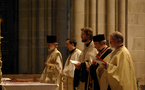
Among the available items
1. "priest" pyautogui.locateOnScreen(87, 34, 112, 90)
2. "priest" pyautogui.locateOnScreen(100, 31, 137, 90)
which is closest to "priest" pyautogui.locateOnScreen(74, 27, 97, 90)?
"priest" pyautogui.locateOnScreen(87, 34, 112, 90)

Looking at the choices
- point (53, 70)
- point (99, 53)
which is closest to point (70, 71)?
point (53, 70)

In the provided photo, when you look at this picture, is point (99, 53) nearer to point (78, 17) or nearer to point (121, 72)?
point (121, 72)

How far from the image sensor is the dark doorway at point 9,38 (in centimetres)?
1198

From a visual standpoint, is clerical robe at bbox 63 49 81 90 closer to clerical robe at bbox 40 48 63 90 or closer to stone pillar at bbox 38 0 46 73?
clerical robe at bbox 40 48 63 90

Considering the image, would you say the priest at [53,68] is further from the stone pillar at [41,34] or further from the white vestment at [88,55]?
the stone pillar at [41,34]

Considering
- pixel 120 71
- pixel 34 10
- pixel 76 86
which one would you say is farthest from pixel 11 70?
pixel 120 71

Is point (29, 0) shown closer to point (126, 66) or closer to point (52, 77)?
point (52, 77)

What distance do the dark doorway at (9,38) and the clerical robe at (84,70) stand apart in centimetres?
651

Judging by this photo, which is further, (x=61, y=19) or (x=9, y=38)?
(x=9, y=38)

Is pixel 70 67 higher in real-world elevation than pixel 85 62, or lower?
lower

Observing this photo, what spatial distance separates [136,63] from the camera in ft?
26.8

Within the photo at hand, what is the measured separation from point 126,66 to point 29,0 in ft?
26.0

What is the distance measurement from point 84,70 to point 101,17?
3.05 meters

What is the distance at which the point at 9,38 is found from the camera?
12039 mm
